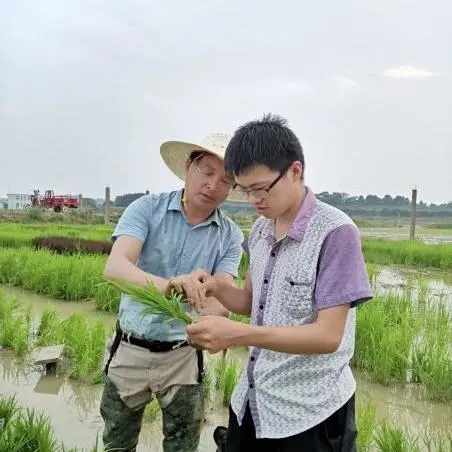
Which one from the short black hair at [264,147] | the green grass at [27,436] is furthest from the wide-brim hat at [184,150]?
the green grass at [27,436]

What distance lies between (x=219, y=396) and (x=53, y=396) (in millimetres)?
1093

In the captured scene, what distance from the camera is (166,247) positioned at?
6.53 feet

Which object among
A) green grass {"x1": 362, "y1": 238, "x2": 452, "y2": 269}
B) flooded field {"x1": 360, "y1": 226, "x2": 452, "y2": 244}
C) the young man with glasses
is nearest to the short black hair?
the young man with glasses

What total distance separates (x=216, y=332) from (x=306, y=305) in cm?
23

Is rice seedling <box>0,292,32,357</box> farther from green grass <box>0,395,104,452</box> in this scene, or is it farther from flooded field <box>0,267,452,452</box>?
green grass <box>0,395,104,452</box>

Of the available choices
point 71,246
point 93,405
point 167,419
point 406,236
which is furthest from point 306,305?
point 406,236

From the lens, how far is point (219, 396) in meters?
3.60

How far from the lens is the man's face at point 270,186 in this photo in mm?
1358

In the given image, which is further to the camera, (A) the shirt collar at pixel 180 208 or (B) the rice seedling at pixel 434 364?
(B) the rice seedling at pixel 434 364

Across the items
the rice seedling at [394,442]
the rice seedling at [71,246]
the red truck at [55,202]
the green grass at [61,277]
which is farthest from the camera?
the red truck at [55,202]

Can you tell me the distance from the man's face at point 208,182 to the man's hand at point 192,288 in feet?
1.07

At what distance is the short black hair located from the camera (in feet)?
4.42

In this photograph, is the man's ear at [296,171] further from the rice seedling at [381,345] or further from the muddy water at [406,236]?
the muddy water at [406,236]

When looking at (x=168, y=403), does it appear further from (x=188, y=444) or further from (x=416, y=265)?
(x=416, y=265)
